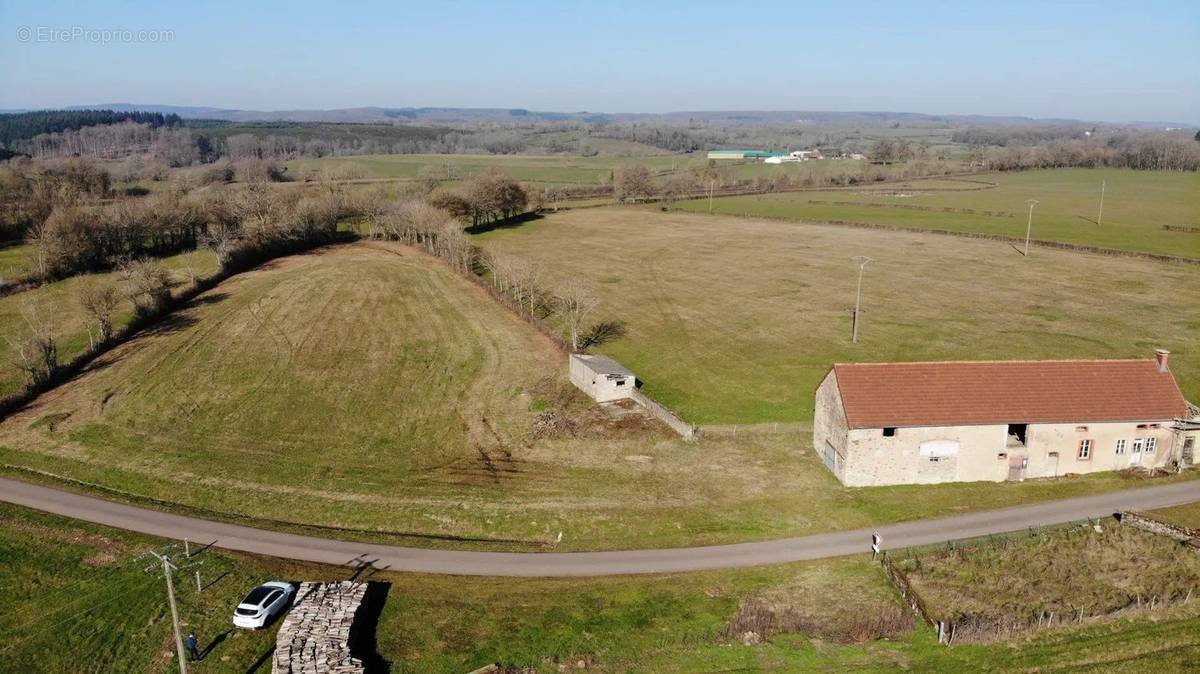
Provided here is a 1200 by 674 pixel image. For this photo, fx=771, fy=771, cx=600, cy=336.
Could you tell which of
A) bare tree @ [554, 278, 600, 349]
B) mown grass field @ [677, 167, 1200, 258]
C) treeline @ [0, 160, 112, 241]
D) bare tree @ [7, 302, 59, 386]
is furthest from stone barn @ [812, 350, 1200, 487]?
treeline @ [0, 160, 112, 241]

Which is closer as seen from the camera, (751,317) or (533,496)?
(533,496)

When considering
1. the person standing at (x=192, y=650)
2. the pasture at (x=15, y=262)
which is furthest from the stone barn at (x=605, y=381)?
the pasture at (x=15, y=262)

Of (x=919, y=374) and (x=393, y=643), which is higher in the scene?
(x=919, y=374)

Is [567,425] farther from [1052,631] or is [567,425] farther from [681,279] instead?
[681,279]

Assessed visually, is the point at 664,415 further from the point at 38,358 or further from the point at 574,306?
the point at 38,358

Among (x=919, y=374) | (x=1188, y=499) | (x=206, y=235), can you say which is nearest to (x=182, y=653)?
(x=919, y=374)

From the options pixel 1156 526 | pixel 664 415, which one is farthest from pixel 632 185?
pixel 1156 526

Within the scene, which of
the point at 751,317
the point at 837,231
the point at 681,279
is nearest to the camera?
the point at 751,317
